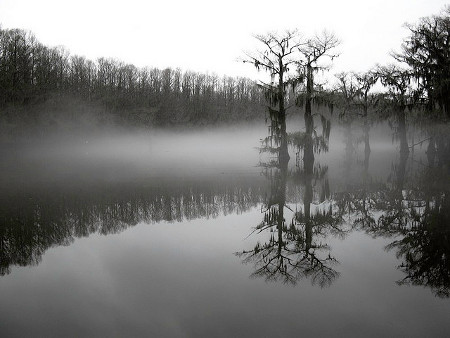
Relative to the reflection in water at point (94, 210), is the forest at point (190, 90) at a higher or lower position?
higher

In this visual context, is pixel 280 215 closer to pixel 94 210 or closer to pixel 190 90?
pixel 94 210

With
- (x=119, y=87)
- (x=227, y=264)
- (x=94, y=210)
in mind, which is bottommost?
(x=227, y=264)

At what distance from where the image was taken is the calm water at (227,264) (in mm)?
4418

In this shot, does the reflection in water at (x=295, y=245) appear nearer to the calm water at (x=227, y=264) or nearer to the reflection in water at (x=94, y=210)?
the calm water at (x=227, y=264)

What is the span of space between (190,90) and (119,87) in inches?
785

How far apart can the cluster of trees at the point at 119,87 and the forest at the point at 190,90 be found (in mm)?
149

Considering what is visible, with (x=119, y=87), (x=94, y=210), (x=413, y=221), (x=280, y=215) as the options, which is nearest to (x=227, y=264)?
(x=280, y=215)

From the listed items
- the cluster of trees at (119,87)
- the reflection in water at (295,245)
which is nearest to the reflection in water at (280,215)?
the reflection in water at (295,245)

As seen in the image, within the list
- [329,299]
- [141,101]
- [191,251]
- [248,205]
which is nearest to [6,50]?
[141,101]

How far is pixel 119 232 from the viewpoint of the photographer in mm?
8773

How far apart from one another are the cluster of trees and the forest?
149 millimetres

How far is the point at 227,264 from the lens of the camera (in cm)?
642

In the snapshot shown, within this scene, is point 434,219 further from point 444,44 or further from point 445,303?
point 444,44

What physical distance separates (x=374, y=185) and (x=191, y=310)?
13263mm
